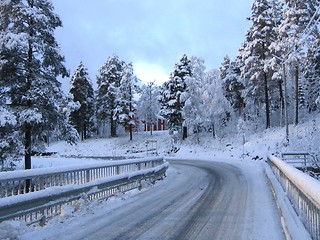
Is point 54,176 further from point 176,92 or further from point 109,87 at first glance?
point 109,87

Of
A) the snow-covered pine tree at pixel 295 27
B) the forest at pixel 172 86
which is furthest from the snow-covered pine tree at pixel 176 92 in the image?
the snow-covered pine tree at pixel 295 27

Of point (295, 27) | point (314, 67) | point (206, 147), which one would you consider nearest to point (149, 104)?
point (206, 147)

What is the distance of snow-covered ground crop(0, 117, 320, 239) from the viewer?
862 cm

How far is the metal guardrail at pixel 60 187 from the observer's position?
6.86 meters

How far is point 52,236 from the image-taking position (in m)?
7.12

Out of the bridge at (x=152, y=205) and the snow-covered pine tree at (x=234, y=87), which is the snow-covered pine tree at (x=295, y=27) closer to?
the snow-covered pine tree at (x=234, y=87)

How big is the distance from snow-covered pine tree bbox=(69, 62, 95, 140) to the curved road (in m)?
49.8

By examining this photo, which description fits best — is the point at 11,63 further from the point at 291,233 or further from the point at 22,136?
the point at 291,233

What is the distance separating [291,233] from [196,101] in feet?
140

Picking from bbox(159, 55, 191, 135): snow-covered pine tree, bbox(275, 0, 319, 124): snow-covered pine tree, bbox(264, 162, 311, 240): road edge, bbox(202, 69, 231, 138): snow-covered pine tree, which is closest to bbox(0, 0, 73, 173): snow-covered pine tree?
bbox(264, 162, 311, 240): road edge

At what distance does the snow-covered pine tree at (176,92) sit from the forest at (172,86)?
14cm

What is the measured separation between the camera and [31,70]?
2153 cm

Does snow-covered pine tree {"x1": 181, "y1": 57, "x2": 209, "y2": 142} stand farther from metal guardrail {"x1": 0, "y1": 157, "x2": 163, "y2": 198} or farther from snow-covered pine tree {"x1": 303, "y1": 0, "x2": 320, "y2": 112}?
metal guardrail {"x1": 0, "y1": 157, "x2": 163, "y2": 198}

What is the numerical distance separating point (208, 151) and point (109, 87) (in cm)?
2565
